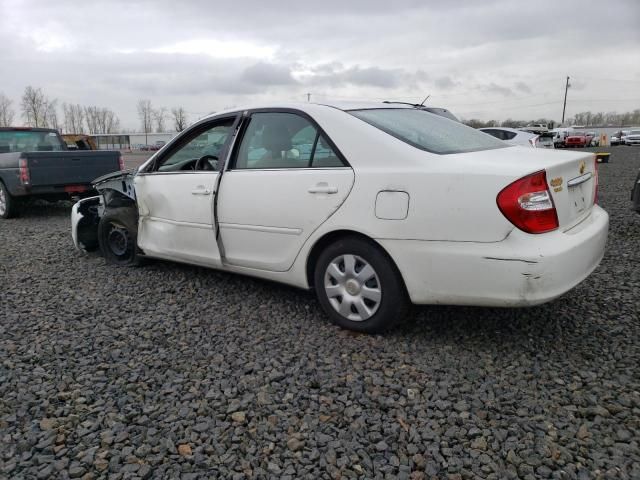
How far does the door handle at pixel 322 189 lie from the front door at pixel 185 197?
960mm

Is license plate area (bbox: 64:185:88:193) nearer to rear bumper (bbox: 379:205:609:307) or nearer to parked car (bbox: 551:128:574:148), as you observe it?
rear bumper (bbox: 379:205:609:307)

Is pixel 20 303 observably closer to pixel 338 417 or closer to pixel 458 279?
pixel 338 417

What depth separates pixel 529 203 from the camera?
2.69 meters

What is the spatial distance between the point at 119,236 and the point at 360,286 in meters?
3.02

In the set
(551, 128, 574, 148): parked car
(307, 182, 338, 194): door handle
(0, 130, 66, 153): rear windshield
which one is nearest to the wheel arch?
(307, 182, 338, 194): door handle

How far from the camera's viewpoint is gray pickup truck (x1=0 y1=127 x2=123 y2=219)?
798 cm

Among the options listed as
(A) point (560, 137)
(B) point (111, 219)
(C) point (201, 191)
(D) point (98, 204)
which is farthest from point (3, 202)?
(A) point (560, 137)

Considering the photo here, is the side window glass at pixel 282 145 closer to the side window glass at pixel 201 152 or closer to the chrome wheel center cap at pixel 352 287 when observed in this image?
the side window glass at pixel 201 152

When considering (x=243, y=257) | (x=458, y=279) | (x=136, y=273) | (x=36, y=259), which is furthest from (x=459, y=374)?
(x=36, y=259)

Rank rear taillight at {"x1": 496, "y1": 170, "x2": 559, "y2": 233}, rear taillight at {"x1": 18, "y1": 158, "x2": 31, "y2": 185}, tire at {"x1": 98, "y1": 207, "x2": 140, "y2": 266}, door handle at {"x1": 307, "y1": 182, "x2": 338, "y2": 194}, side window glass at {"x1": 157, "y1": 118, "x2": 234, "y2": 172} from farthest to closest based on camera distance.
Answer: rear taillight at {"x1": 18, "y1": 158, "x2": 31, "y2": 185} → tire at {"x1": 98, "y1": 207, "x2": 140, "y2": 266} → side window glass at {"x1": 157, "y1": 118, "x2": 234, "y2": 172} → door handle at {"x1": 307, "y1": 182, "x2": 338, "y2": 194} → rear taillight at {"x1": 496, "y1": 170, "x2": 559, "y2": 233}

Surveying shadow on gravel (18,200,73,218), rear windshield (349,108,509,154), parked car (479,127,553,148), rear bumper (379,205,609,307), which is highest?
parked car (479,127,553,148)

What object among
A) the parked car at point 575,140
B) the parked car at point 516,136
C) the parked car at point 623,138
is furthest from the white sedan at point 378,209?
the parked car at point 623,138

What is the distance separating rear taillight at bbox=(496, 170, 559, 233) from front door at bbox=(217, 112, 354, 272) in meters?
0.93

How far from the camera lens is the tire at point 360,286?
3.09m
